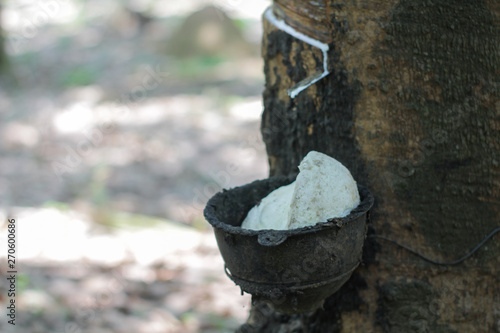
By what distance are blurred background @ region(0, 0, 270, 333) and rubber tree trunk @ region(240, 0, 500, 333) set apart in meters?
1.48

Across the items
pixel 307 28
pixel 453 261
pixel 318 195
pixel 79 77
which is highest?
pixel 307 28

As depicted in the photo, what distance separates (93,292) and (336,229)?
220 centimetres

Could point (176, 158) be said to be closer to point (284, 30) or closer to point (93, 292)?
point (93, 292)

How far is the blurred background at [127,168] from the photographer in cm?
314

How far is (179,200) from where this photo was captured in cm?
482

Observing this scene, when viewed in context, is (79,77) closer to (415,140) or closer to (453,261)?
(415,140)

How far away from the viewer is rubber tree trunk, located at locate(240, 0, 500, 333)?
171 centimetres

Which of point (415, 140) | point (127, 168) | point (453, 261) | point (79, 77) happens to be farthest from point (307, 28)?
point (79, 77)

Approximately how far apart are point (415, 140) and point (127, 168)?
13.6 ft

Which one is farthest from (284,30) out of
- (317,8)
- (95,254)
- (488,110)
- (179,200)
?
(179,200)

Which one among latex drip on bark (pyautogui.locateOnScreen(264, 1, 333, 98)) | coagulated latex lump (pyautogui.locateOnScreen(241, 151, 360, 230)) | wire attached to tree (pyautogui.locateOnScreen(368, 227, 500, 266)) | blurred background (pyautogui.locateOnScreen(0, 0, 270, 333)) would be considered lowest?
blurred background (pyautogui.locateOnScreen(0, 0, 270, 333))

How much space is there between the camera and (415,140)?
1.79 meters

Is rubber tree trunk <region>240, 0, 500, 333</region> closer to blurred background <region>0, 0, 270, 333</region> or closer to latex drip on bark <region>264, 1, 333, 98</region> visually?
latex drip on bark <region>264, 1, 333, 98</region>

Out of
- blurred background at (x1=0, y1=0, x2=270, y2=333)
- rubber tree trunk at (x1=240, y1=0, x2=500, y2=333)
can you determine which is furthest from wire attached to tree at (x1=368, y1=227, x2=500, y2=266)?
blurred background at (x1=0, y1=0, x2=270, y2=333)
